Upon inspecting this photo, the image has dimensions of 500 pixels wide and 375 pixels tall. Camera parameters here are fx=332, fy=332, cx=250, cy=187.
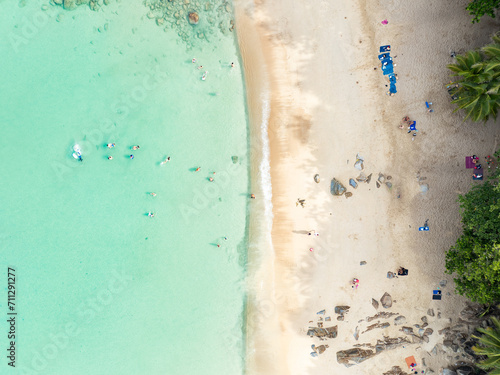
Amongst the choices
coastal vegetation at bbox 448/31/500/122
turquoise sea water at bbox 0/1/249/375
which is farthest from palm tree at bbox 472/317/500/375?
turquoise sea water at bbox 0/1/249/375

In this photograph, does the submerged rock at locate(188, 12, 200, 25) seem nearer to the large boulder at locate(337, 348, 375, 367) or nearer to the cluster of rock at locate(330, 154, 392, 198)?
the cluster of rock at locate(330, 154, 392, 198)

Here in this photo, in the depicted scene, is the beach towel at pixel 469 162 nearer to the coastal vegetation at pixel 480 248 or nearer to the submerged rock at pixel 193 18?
the coastal vegetation at pixel 480 248

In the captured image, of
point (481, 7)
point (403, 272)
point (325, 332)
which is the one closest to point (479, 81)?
point (481, 7)

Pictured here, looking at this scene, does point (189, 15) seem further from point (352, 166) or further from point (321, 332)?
point (321, 332)

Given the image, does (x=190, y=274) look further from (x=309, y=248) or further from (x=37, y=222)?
(x=37, y=222)

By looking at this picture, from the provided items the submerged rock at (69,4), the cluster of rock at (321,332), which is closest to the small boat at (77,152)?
the submerged rock at (69,4)

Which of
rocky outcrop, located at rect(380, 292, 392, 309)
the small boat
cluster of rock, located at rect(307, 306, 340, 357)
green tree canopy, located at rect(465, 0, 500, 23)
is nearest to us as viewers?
green tree canopy, located at rect(465, 0, 500, 23)
